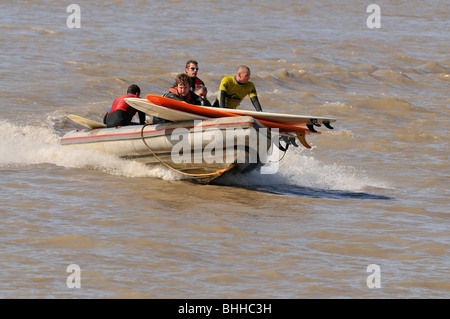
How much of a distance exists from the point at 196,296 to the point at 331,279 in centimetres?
123

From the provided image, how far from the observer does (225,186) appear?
31.6ft

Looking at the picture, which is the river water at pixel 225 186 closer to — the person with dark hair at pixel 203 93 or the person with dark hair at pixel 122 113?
the person with dark hair at pixel 122 113

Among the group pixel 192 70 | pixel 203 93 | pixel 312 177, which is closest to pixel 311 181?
pixel 312 177

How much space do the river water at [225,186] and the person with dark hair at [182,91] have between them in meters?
1.02

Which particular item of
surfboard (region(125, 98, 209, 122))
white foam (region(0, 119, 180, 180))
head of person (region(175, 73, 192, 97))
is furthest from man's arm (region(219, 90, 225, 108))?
white foam (region(0, 119, 180, 180))

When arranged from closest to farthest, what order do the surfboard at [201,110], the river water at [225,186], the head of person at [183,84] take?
the river water at [225,186] < the surfboard at [201,110] < the head of person at [183,84]

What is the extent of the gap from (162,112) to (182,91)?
45 cm

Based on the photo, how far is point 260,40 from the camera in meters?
22.2

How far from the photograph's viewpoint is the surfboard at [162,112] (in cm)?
904

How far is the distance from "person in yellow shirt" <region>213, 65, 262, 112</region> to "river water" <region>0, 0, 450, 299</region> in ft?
3.68

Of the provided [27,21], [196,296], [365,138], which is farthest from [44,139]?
[27,21]

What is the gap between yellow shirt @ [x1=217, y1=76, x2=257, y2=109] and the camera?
995 cm

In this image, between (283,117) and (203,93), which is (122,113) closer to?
(203,93)

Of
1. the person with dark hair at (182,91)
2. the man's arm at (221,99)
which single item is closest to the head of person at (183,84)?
the person with dark hair at (182,91)
